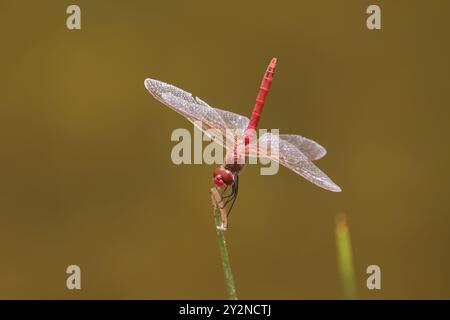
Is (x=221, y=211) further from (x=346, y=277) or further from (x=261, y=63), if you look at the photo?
(x=261, y=63)

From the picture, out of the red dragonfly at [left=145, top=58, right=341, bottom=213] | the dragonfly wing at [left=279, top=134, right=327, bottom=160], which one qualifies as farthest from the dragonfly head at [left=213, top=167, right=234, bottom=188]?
the dragonfly wing at [left=279, top=134, right=327, bottom=160]

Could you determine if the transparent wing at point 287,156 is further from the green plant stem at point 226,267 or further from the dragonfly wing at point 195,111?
the green plant stem at point 226,267

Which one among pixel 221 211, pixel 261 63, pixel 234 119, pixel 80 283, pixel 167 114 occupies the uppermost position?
pixel 261 63

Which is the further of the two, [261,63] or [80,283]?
[261,63]

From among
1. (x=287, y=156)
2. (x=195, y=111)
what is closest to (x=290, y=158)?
(x=287, y=156)

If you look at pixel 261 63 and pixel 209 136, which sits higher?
pixel 261 63

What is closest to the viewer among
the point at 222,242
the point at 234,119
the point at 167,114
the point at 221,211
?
the point at 222,242

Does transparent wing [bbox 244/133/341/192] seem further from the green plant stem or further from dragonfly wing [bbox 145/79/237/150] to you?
the green plant stem

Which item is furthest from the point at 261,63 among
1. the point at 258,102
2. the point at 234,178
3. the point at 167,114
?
the point at 234,178
